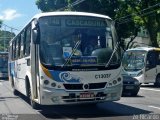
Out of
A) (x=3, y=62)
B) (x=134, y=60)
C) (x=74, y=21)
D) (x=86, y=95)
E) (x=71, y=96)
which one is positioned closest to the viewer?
(x=71, y=96)

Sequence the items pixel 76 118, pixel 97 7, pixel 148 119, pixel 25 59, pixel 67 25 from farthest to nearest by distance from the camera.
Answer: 1. pixel 97 7
2. pixel 25 59
3. pixel 67 25
4. pixel 76 118
5. pixel 148 119

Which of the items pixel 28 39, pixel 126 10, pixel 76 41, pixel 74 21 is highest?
pixel 126 10

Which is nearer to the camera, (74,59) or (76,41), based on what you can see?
(74,59)

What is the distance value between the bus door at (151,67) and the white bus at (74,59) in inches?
633

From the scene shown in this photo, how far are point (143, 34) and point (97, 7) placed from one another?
48.8m

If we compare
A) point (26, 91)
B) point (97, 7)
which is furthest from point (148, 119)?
point (97, 7)

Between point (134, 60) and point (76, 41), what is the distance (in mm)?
17448

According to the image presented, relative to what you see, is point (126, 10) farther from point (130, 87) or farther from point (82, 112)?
point (82, 112)

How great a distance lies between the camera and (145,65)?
29.1m

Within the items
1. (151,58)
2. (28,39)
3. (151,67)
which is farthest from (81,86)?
(151,58)

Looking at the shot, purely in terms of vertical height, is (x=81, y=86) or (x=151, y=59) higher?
(x=151, y=59)

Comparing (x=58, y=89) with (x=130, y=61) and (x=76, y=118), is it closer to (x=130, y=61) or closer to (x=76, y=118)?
(x=76, y=118)

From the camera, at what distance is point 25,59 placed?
15.4m

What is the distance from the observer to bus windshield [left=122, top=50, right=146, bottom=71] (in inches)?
1154
